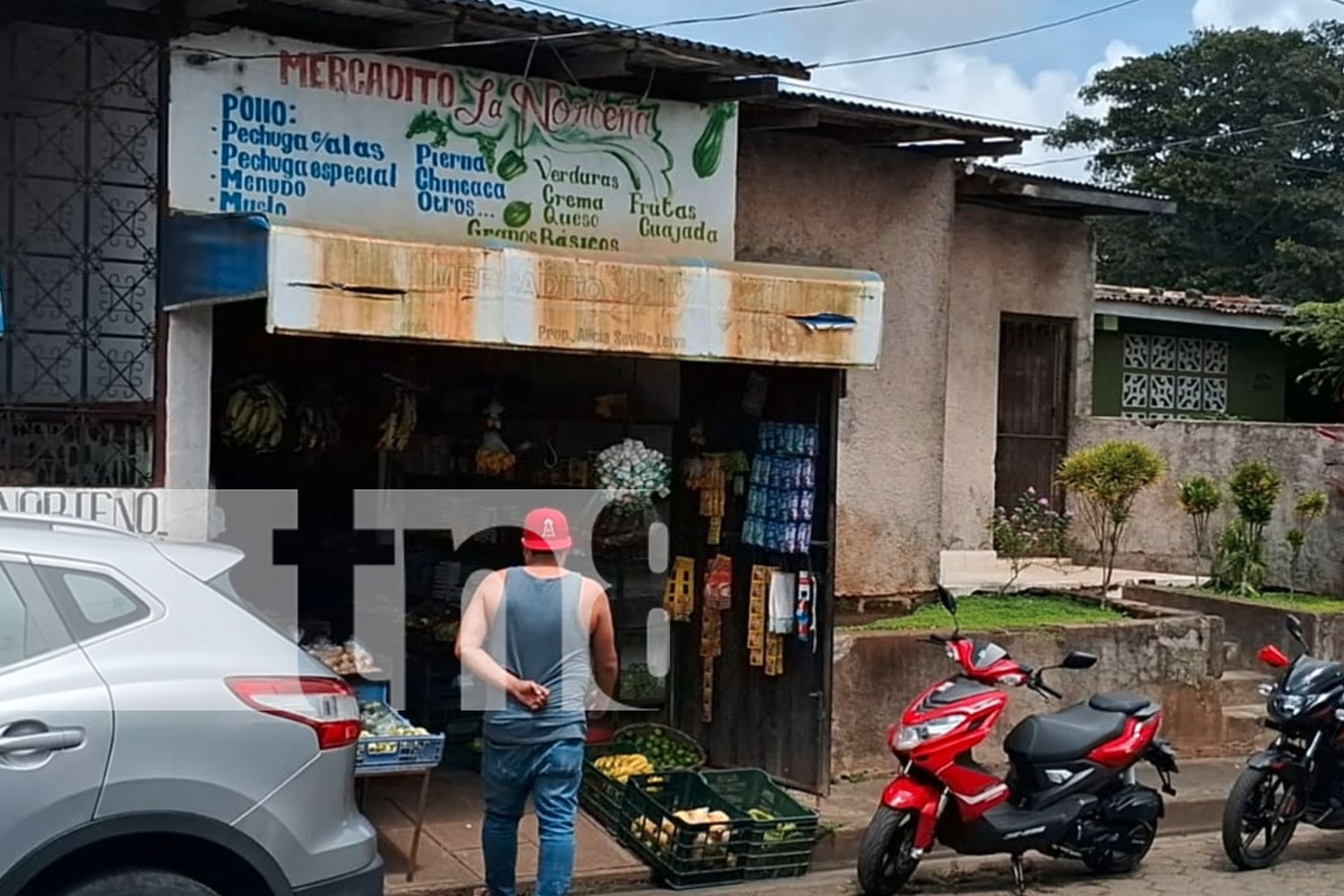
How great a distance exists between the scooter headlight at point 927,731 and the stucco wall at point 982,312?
216 inches

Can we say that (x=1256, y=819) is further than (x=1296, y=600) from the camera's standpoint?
No

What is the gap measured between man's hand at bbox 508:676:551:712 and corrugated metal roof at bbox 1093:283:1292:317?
10574mm

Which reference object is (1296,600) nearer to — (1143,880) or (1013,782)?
(1143,880)

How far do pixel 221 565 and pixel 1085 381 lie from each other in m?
10.7

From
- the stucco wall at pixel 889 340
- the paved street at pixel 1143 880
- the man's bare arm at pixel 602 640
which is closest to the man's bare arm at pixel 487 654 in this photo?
the man's bare arm at pixel 602 640

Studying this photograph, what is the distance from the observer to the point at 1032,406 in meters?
14.3

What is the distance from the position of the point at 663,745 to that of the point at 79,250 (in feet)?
13.6

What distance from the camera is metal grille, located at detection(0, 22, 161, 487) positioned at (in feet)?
23.1

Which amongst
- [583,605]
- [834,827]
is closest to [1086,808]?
[834,827]

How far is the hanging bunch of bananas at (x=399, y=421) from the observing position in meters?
8.71

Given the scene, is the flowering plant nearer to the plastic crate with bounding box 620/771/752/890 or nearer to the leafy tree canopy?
the plastic crate with bounding box 620/771/752/890

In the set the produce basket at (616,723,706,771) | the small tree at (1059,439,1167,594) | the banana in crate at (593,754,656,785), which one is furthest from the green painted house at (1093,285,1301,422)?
the banana in crate at (593,754,656,785)

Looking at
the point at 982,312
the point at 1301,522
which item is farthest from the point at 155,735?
the point at 1301,522

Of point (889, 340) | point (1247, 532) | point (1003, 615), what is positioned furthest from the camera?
point (1247, 532)
